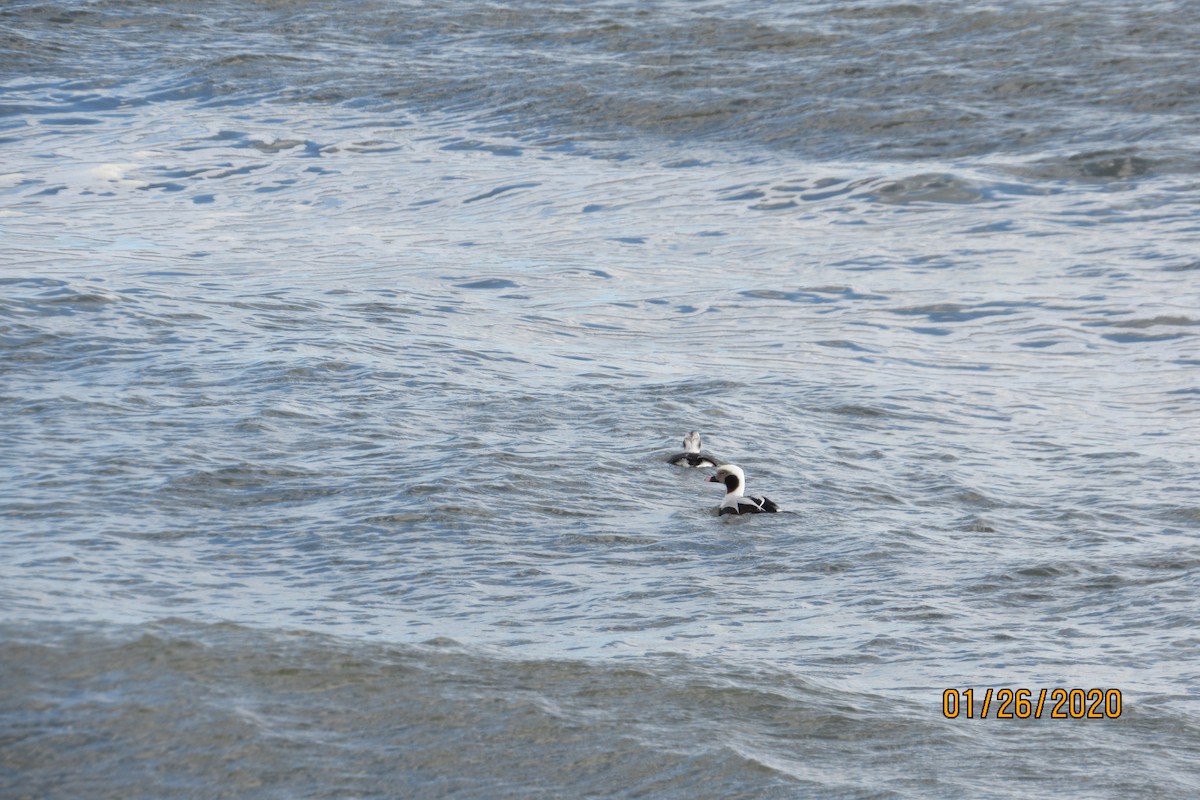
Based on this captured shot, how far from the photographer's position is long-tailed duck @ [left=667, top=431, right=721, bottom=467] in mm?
7957

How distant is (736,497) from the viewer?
24.6 ft

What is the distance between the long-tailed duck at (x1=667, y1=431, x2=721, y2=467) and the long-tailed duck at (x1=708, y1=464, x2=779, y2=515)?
144 mm

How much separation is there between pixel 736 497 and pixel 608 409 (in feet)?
5.38

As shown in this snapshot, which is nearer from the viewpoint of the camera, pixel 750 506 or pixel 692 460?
pixel 750 506

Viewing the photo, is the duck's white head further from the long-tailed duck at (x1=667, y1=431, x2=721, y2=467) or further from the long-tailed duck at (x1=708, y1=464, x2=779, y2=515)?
the long-tailed duck at (x1=667, y1=431, x2=721, y2=467)

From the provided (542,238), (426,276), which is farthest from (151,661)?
(542,238)

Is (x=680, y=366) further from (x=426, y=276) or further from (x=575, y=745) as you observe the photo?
(x=575, y=745)

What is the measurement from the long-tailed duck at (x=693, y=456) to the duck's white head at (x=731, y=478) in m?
0.13

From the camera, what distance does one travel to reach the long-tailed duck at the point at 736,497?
7371mm
